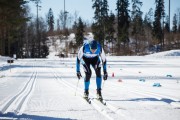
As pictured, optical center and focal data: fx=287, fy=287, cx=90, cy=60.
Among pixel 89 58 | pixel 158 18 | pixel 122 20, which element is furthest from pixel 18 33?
pixel 89 58

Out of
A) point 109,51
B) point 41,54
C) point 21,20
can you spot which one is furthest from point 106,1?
point 21,20

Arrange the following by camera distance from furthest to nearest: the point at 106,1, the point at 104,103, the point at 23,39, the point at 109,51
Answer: the point at 23,39
the point at 109,51
the point at 106,1
the point at 104,103

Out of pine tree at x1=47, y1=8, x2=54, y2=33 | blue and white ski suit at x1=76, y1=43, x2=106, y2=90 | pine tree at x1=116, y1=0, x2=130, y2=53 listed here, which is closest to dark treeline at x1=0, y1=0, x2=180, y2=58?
pine tree at x1=116, y1=0, x2=130, y2=53

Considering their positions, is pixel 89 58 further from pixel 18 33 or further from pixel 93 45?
pixel 18 33

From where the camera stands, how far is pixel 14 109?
756 centimetres

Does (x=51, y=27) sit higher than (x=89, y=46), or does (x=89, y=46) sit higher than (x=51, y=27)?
(x=51, y=27)

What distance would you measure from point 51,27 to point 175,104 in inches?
4962

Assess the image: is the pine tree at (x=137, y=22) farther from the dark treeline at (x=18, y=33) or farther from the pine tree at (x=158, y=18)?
the dark treeline at (x=18, y=33)

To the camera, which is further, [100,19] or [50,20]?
[50,20]

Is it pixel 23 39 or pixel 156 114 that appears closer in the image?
pixel 156 114

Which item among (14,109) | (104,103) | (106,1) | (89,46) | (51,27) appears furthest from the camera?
(51,27)

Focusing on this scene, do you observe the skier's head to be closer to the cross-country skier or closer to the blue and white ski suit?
the cross-country skier

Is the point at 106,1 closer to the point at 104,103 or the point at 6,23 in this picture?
the point at 6,23

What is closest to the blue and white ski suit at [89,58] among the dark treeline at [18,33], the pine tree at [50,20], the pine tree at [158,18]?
the dark treeline at [18,33]
